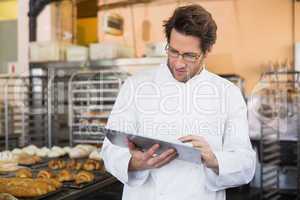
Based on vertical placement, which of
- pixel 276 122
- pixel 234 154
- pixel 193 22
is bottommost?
pixel 276 122

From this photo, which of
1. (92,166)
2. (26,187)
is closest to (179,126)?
(26,187)

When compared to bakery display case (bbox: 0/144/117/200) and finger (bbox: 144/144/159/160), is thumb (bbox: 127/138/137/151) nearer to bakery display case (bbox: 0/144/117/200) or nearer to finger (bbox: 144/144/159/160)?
finger (bbox: 144/144/159/160)

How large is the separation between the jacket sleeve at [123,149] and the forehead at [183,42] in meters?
0.25

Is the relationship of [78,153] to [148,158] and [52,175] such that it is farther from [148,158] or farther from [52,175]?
[148,158]

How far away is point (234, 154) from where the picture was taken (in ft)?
4.32

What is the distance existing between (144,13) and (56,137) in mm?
2143

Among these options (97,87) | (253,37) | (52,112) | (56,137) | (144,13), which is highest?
(144,13)

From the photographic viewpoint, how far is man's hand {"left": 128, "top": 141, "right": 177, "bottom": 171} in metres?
1.21

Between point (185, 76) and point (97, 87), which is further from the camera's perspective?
point (97, 87)

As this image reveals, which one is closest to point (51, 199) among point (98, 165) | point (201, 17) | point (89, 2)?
point (98, 165)

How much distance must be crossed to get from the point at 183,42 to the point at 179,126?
32 centimetres

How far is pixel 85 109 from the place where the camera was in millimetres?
3814

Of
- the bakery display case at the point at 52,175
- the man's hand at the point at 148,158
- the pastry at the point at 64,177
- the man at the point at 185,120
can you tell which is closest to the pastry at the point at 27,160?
the bakery display case at the point at 52,175

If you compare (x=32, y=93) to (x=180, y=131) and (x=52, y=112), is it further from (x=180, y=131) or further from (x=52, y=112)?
(x=180, y=131)
